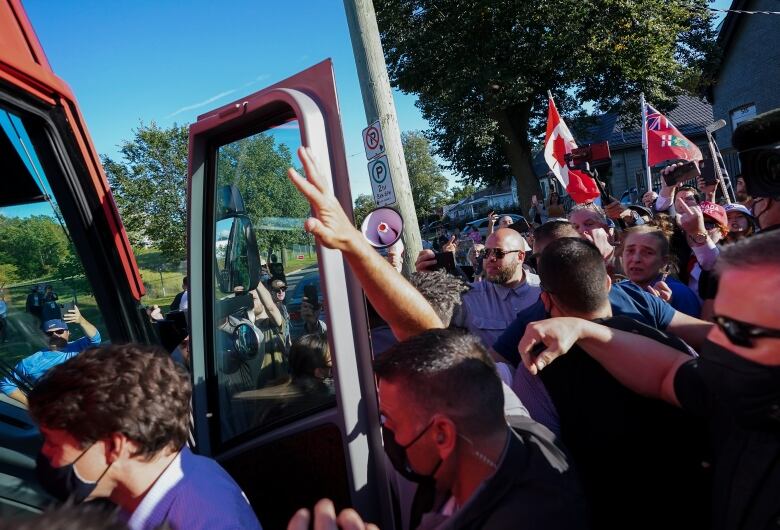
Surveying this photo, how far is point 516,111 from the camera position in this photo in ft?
73.7

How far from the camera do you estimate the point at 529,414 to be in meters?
1.86

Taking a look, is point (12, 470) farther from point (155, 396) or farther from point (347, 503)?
point (347, 503)

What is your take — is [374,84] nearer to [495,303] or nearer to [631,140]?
[495,303]

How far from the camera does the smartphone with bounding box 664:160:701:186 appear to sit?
5566 mm

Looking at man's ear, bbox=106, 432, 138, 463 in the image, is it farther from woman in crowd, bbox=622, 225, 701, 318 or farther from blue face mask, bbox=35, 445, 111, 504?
woman in crowd, bbox=622, 225, 701, 318

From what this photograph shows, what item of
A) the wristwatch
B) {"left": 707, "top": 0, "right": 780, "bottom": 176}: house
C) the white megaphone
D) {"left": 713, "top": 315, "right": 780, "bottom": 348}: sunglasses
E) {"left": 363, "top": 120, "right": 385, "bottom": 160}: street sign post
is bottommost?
the wristwatch

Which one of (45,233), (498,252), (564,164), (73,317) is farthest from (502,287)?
(564,164)

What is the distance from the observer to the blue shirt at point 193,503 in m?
1.43

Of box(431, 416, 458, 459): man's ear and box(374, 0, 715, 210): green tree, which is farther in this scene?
box(374, 0, 715, 210): green tree

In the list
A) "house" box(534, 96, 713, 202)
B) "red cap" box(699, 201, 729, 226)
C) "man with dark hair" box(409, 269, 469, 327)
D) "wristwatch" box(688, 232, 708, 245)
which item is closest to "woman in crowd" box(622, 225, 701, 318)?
"wristwatch" box(688, 232, 708, 245)

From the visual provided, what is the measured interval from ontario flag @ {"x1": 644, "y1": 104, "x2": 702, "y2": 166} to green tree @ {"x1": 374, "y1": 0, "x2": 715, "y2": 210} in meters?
11.5

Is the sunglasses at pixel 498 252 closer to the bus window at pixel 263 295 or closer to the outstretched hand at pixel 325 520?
the bus window at pixel 263 295

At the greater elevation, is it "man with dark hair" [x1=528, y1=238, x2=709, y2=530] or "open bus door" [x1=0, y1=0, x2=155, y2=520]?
"open bus door" [x1=0, y1=0, x2=155, y2=520]

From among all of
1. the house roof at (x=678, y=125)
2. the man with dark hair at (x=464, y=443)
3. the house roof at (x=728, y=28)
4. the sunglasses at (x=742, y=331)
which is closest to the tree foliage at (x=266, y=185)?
the man with dark hair at (x=464, y=443)
